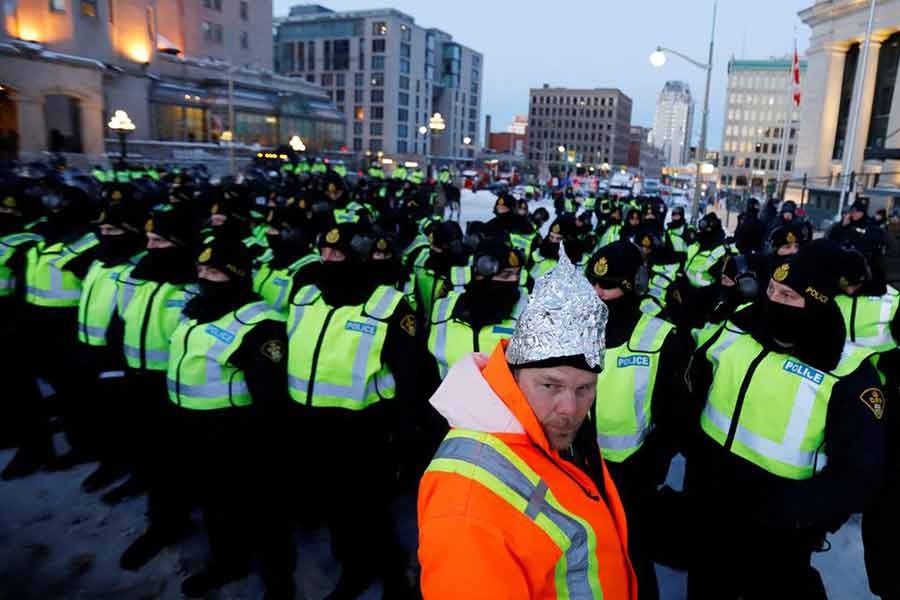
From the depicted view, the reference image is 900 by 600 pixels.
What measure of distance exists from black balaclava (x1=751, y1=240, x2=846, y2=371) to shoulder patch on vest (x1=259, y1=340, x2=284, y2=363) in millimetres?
2720

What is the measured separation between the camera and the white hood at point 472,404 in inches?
63.8

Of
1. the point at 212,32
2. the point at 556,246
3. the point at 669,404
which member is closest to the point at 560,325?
the point at 669,404

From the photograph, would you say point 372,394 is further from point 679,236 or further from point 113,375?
point 679,236

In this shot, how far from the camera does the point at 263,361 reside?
3.68 metres

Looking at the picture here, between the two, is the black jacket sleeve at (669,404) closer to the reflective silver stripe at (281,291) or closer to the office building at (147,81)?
the reflective silver stripe at (281,291)

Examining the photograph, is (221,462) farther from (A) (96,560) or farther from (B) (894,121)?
(B) (894,121)

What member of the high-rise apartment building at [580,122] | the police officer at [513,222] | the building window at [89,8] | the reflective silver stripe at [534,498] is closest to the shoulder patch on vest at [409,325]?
the reflective silver stripe at [534,498]

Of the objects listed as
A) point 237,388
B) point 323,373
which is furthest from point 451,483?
point 237,388

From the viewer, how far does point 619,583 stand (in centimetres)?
172

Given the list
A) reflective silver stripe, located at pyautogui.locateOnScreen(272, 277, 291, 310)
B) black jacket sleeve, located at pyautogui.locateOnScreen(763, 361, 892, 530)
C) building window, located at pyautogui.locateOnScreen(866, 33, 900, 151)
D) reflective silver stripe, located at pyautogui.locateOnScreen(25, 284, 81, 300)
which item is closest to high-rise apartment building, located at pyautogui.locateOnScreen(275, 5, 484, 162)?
building window, located at pyautogui.locateOnScreen(866, 33, 900, 151)

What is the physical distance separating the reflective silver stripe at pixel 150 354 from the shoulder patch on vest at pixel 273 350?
124 centimetres

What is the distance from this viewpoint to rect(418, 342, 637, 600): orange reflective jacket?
1.40 m

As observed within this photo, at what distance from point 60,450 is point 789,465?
245 inches

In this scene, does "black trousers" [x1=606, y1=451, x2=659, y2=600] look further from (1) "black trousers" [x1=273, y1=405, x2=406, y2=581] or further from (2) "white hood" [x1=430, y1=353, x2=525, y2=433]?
(1) "black trousers" [x1=273, y1=405, x2=406, y2=581]
